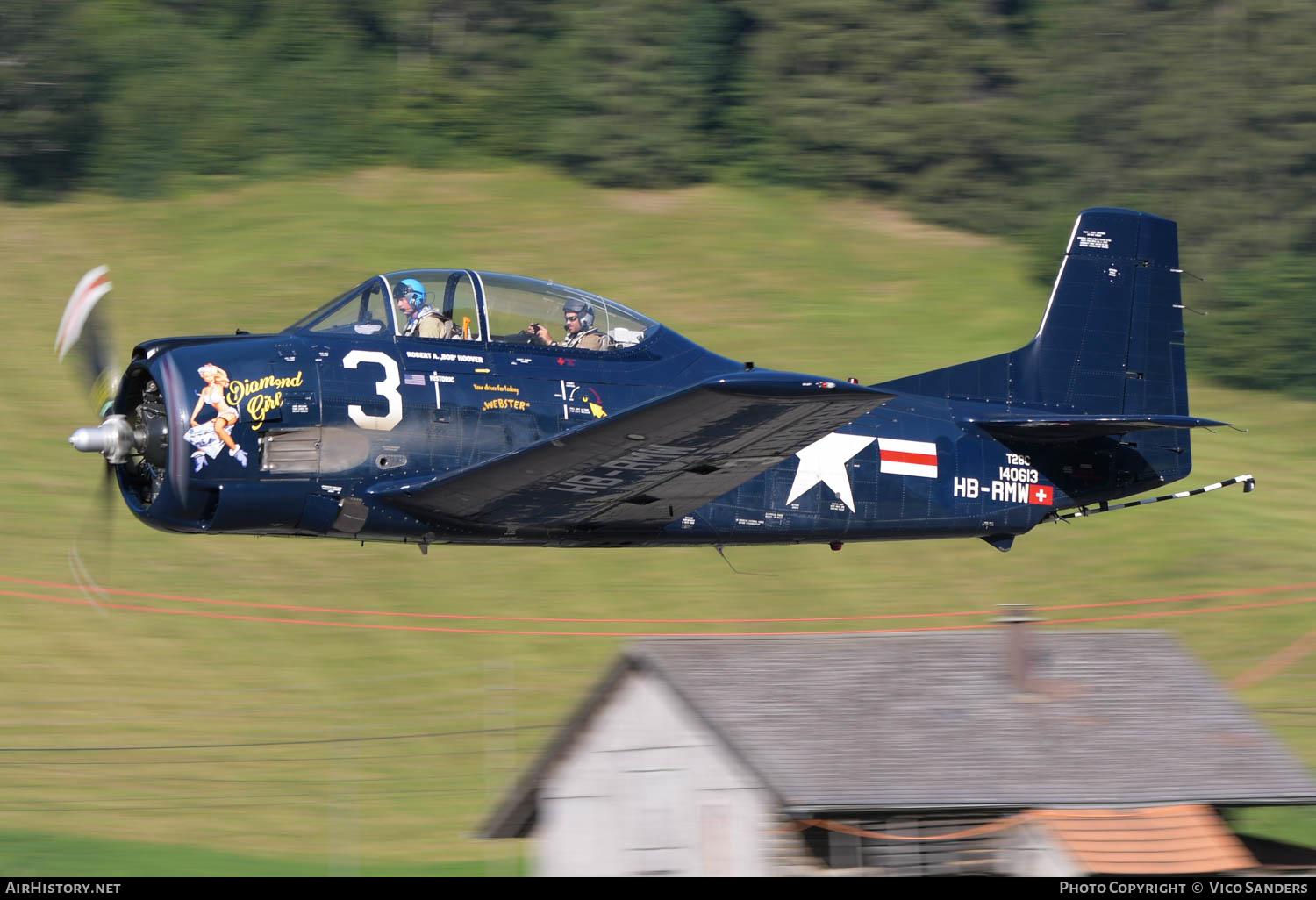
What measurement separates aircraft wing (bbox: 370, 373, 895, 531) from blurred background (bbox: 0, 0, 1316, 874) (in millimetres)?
2856

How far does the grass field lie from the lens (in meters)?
15.8

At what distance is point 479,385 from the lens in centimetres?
1227

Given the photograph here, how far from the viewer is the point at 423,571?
72.8 feet

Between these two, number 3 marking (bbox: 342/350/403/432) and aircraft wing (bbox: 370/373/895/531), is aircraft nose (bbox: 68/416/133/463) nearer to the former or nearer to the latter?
number 3 marking (bbox: 342/350/403/432)

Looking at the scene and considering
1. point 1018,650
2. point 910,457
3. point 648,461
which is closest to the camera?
point 648,461

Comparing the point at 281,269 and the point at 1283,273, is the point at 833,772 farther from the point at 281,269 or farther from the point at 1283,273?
the point at 1283,273

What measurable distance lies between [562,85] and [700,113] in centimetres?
338

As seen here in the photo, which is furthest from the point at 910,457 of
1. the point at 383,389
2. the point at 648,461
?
the point at 383,389

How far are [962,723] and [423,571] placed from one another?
11.3m

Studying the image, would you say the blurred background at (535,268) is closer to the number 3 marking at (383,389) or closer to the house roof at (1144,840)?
the number 3 marking at (383,389)

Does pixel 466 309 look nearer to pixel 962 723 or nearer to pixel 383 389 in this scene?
pixel 383 389

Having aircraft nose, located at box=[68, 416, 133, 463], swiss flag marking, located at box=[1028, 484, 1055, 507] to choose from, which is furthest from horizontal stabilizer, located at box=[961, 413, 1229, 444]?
aircraft nose, located at box=[68, 416, 133, 463]

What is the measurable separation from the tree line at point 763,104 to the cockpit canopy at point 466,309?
957 inches

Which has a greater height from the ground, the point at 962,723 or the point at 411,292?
the point at 411,292
